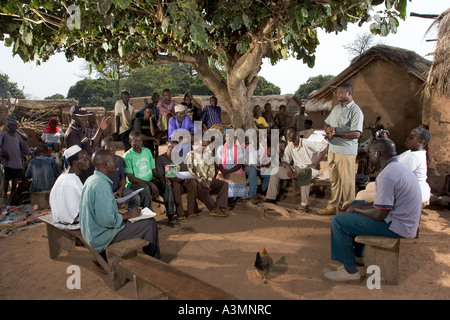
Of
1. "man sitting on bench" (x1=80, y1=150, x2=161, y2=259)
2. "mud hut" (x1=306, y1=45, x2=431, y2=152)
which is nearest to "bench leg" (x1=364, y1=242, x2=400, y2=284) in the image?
"man sitting on bench" (x1=80, y1=150, x2=161, y2=259)

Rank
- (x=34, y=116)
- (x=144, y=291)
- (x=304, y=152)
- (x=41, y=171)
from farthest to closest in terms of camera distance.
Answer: (x=34, y=116)
(x=41, y=171)
(x=304, y=152)
(x=144, y=291)

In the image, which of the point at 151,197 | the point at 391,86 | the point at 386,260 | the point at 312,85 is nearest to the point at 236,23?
the point at 151,197

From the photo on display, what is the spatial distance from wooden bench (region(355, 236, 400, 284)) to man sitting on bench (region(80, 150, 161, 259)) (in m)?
2.54

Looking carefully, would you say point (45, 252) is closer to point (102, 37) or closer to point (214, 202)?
point (214, 202)

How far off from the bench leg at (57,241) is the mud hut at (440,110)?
668 centimetres

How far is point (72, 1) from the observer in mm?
4984

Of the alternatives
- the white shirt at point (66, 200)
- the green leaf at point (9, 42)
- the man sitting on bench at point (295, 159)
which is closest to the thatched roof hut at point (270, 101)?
the man sitting on bench at point (295, 159)

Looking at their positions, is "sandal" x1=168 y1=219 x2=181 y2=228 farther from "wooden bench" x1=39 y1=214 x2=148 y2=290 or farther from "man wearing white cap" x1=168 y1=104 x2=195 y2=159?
"man wearing white cap" x1=168 y1=104 x2=195 y2=159

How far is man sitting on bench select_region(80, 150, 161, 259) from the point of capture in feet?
11.2

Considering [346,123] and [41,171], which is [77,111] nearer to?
[41,171]

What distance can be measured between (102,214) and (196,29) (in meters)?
2.49

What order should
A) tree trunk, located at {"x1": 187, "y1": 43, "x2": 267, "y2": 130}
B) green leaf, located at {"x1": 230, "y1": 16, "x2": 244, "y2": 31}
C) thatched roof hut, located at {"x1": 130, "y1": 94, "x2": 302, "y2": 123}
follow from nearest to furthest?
green leaf, located at {"x1": 230, "y1": 16, "x2": 244, "y2": 31} → tree trunk, located at {"x1": 187, "y1": 43, "x2": 267, "y2": 130} → thatched roof hut, located at {"x1": 130, "y1": 94, "x2": 302, "y2": 123}

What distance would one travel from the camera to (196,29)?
13.3 feet

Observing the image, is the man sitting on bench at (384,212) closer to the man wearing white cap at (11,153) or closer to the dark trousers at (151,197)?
the dark trousers at (151,197)
